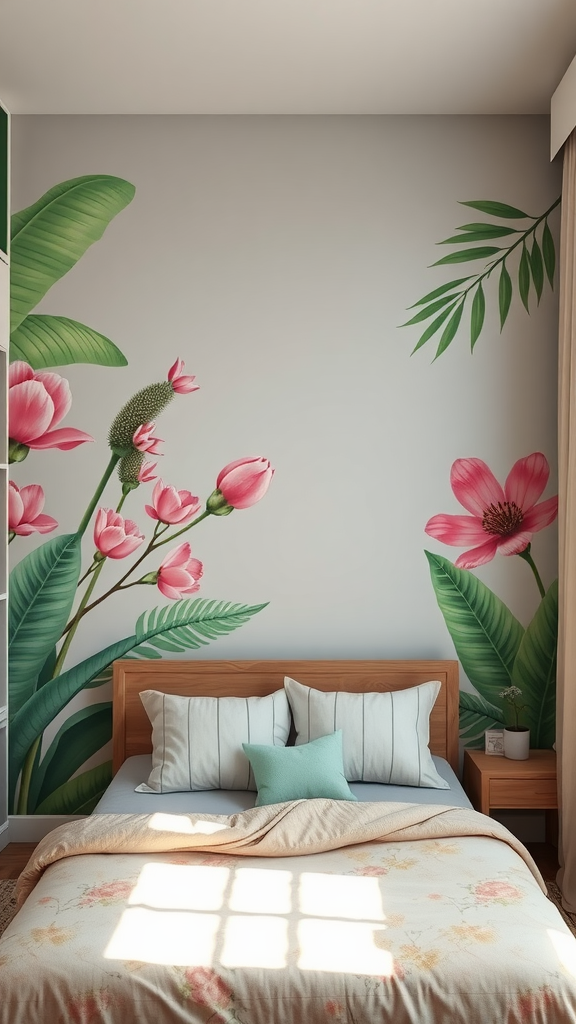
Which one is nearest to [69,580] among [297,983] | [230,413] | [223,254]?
[230,413]

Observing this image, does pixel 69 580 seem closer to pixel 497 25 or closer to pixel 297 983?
pixel 297 983

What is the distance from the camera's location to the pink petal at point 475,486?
3.44 metres

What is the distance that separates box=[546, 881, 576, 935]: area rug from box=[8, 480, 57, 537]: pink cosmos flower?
2.29 metres

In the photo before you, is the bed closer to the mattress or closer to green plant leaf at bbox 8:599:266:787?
the mattress

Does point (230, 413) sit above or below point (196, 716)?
above

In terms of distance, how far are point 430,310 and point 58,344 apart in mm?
1485

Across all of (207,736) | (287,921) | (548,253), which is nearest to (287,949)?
(287,921)

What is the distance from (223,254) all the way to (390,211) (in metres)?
0.68

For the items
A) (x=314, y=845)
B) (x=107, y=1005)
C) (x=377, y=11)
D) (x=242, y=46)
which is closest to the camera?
(x=107, y=1005)

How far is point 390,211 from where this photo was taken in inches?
135

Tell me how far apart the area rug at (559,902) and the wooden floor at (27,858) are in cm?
5

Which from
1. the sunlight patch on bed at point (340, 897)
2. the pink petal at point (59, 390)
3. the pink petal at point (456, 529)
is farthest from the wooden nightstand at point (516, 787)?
the pink petal at point (59, 390)

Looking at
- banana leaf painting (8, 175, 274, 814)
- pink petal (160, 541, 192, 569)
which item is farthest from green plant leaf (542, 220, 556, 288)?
pink petal (160, 541, 192, 569)

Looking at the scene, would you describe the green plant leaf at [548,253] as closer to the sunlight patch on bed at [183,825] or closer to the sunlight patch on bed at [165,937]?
the sunlight patch on bed at [183,825]
